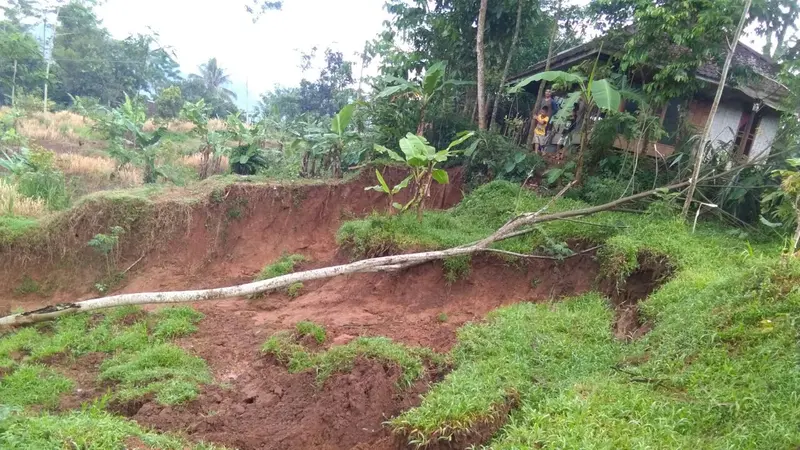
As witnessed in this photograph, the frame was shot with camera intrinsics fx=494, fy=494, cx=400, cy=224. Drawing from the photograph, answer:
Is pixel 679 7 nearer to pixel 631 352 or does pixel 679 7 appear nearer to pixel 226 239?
pixel 631 352

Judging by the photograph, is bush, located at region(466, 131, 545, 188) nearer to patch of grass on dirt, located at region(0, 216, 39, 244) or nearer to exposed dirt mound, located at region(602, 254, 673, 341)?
exposed dirt mound, located at region(602, 254, 673, 341)

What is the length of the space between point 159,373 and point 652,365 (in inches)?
188

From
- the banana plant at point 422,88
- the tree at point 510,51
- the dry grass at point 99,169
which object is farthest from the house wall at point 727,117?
the dry grass at point 99,169

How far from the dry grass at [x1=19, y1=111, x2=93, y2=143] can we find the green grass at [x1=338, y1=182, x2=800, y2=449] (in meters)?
17.0

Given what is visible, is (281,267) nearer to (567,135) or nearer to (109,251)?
(109,251)

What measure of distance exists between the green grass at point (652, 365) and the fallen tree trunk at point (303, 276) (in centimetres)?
98

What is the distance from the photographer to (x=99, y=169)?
504 inches

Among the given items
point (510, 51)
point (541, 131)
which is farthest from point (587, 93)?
point (510, 51)

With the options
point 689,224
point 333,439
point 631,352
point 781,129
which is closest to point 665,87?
point 781,129

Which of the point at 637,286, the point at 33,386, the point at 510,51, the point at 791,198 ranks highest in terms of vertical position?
the point at 510,51

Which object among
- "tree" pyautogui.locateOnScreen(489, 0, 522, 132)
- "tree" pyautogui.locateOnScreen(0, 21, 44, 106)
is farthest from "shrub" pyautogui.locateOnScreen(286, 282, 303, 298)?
"tree" pyautogui.locateOnScreen(0, 21, 44, 106)

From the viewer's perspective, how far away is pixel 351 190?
10203 millimetres

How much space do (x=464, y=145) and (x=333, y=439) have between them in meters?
7.60

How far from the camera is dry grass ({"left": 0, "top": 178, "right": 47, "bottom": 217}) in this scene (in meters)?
9.05
